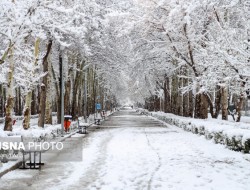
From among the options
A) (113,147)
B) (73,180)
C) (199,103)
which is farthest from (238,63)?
(199,103)

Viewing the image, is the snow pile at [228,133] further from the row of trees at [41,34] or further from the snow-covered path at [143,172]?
the row of trees at [41,34]

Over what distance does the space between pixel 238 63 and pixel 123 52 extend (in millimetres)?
22610

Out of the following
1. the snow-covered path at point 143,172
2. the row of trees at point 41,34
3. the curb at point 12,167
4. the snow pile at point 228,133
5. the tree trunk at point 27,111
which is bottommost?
the snow-covered path at point 143,172

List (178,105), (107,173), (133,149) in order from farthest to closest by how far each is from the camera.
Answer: (178,105)
(133,149)
(107,173)

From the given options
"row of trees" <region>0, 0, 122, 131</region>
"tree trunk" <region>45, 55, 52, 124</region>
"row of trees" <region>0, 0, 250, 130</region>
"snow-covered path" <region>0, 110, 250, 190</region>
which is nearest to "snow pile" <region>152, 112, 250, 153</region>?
"snow-covered path" <region>0, 110, 250, 190</region>

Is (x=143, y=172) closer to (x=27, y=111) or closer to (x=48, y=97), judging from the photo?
(x=27, y=111)

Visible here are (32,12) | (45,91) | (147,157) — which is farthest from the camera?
(45,91)

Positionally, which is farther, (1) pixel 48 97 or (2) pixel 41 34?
(1) pixel 48 97

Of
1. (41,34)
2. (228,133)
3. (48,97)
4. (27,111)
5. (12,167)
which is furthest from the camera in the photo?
(48,97)

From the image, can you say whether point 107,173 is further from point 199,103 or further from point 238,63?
point 199,103

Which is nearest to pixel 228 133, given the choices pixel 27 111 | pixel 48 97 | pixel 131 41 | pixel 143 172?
pixel 143 172

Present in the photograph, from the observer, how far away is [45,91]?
85.6 feet

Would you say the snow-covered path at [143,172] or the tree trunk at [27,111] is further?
the tree trunk at [27,111]

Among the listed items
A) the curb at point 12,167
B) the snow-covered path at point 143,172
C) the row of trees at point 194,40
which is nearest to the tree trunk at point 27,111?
the snow-covered path at point 143,172
